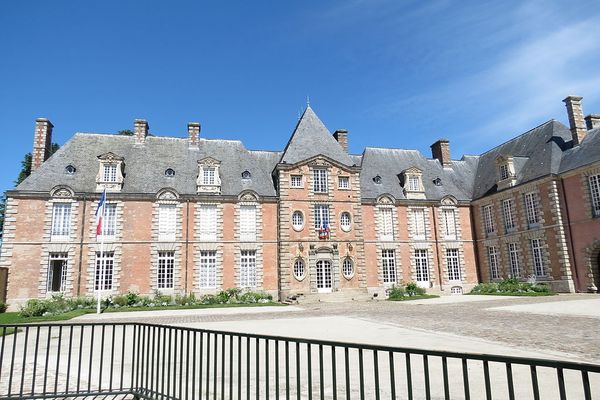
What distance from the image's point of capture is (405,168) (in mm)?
32375

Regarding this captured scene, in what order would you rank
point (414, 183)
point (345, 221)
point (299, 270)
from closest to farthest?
point (299, 270), point (345, 221), point (414, 183)

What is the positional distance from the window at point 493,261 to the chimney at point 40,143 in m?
31.0

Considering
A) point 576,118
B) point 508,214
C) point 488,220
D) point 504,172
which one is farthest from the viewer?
point 488,220

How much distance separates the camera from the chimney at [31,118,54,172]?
25.8 metres

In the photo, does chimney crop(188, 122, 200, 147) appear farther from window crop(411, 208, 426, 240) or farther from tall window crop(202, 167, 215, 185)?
window crop(411, 208, 426, 240)

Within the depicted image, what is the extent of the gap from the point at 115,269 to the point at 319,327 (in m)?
16.9

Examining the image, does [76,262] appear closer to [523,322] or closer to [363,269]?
[363,269]

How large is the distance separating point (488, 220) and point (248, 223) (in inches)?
687

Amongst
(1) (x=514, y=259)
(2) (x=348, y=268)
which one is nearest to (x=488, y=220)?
(1) (x=514, y=259)

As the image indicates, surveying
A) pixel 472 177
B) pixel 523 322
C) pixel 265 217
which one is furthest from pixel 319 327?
pixel 472 177

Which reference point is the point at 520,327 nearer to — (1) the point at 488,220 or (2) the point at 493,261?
(2) the point at 493,261

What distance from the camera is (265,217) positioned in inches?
1069

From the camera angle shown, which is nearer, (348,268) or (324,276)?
(324,276)

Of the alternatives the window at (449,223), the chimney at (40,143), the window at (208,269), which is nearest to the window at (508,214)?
the window at (449,223)
